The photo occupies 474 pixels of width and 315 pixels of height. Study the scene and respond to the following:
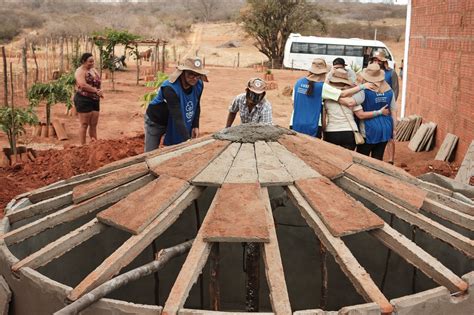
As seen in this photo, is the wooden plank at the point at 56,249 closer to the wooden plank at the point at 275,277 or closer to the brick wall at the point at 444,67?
the wooden plank at the point at 275,277

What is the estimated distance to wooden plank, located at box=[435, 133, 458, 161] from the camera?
29.4 ft

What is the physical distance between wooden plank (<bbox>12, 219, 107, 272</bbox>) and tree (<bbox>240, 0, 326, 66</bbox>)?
29106 mm

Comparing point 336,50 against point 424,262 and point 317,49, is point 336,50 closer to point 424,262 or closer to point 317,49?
point 317,49

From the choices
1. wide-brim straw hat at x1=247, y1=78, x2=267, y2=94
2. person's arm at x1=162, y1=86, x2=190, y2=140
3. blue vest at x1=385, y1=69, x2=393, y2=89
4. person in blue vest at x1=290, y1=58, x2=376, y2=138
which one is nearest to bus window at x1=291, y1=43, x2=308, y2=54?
blue vest at x1=385, y1=69, x2=393, y2=89

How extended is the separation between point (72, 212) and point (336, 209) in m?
1.57

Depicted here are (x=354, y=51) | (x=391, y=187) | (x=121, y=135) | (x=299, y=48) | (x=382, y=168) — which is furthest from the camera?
(x=299, y=48)

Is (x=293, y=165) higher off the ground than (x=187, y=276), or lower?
higher

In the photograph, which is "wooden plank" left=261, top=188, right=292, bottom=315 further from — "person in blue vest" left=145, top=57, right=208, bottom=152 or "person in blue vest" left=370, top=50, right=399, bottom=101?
"person in blue vest" left=370, top=50, right=399, bottom=101

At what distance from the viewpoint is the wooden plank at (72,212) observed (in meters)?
3.28

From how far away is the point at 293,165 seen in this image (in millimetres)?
3348

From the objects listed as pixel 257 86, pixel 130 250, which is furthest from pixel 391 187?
pixel 257 86

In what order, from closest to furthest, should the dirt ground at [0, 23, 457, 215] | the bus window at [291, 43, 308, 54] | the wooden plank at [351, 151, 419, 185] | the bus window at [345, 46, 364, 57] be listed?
the wooden plank at [351, 151, 419, 185], the dirt ground at [0, 23, 457, 215], the bus window at [345, 46, 364, 57], the bus window at [291, 43, 308, 54]

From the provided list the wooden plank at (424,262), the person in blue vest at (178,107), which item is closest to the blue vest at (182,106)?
the person in blue vest at (178,107)

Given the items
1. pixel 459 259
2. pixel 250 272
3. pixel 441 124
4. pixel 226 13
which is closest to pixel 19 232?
pixel 250 272
